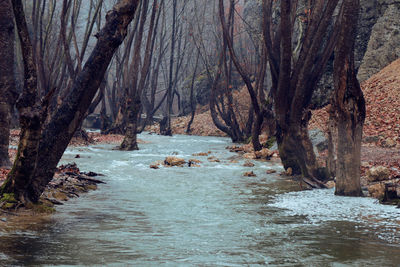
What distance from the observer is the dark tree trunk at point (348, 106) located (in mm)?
7008

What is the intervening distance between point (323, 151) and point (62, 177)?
28.9 ft

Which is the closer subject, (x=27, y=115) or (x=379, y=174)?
(x=27, y=115)

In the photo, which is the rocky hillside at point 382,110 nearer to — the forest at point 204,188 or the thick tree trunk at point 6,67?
the forest at point 204,188

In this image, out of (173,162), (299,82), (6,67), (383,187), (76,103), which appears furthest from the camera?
(173,162)

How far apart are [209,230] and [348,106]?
3.38 m

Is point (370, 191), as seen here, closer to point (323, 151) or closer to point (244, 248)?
point (244, 248)

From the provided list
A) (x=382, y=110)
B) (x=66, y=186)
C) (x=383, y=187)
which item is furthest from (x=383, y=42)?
(x=66, y=186)

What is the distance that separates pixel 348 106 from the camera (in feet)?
23.6

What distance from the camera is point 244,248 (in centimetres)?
441

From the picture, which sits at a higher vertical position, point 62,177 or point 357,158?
point 357,158

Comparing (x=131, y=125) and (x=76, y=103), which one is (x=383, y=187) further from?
(x=131, y=125)

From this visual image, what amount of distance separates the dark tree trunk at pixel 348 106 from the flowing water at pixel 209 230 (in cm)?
44

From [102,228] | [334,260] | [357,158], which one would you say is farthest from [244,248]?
[357,158]

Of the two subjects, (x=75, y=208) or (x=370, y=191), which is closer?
(x=75, y=208)
